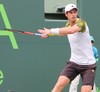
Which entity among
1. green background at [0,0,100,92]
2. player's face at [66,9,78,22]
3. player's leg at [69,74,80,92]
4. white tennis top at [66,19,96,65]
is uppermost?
player's face at [66,9,78,22]

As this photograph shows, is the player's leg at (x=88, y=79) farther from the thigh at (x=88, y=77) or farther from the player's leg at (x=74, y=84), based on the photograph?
the player's leg at (x=74, y=84)

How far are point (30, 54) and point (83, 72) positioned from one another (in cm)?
256

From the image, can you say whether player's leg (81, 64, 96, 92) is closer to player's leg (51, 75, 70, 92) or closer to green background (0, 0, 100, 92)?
player's leg (51, 75, 70, 92)

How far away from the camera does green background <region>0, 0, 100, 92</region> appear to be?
1005 cm

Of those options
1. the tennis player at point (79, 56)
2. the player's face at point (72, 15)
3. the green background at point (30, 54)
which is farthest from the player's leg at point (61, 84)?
the green background at point (30, 54)

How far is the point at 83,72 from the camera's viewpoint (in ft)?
25.7

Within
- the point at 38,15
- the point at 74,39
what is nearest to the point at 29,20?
the point at 38,15

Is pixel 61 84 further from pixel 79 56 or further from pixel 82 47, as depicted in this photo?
pixel 82 47

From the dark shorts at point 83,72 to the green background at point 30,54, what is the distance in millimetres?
2337

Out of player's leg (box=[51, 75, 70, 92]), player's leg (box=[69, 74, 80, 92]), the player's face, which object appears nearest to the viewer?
the player's face

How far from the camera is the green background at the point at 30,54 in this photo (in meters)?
10.0

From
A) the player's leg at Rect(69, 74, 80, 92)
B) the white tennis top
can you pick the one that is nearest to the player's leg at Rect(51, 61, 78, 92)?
the white tennis top

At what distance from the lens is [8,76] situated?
396 inches

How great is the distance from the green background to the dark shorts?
234 cm
